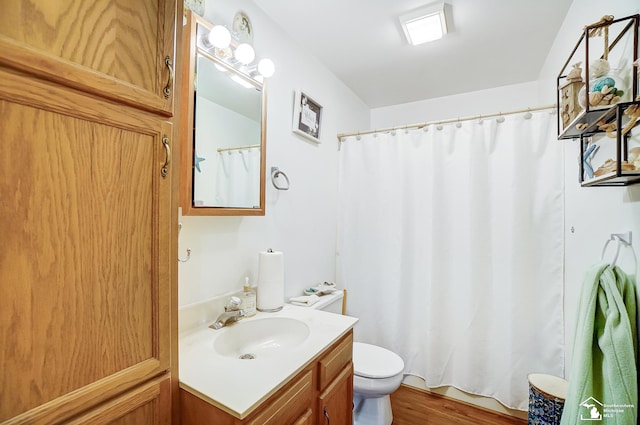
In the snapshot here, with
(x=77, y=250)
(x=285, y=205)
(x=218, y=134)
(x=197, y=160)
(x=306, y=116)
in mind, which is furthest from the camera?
(x=306, y=116)

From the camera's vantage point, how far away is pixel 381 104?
2.92 metres

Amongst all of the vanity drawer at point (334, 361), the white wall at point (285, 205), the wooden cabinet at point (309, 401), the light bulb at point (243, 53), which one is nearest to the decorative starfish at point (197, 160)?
the white wall at point (285, 205)

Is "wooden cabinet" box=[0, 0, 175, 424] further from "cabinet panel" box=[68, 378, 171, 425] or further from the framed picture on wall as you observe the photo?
the framed picture on wall

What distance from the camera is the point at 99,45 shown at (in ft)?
2.08

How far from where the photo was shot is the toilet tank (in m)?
1.76

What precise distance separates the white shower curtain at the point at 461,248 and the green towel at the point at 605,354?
0.78 meters

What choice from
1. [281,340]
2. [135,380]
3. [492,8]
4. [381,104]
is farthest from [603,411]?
[381,104]

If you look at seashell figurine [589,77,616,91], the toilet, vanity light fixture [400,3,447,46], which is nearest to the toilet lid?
the toilet

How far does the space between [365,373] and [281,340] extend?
0.58m

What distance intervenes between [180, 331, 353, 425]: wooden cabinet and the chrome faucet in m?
0.40

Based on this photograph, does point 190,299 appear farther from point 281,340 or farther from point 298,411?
point 298,411

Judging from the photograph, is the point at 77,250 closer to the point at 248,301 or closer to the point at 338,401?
the point at 248,301

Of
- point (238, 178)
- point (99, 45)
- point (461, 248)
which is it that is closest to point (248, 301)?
point (238, 178)

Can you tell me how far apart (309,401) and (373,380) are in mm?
666
